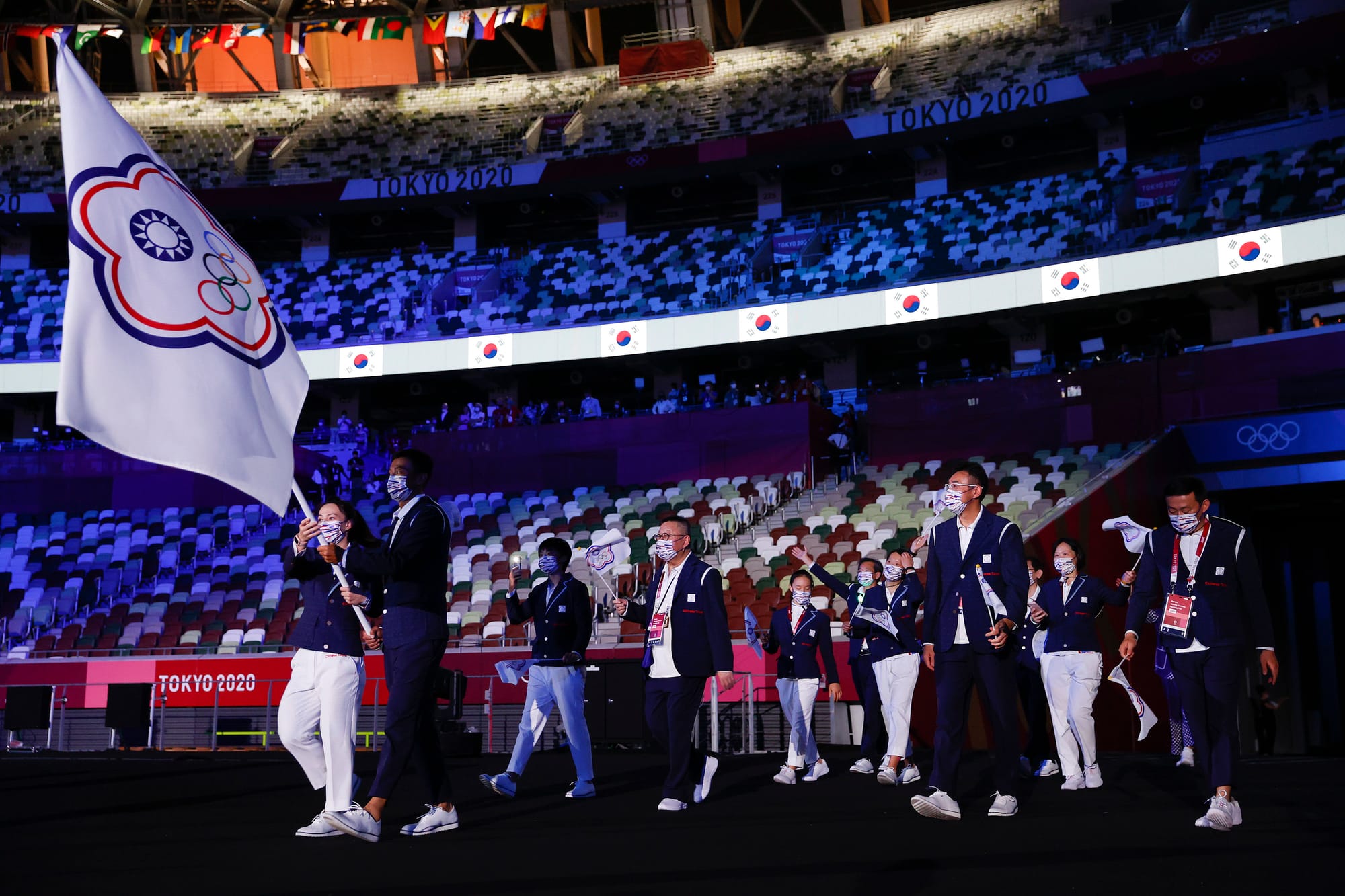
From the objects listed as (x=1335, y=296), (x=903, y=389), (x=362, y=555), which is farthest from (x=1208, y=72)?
(x=362, y=555)

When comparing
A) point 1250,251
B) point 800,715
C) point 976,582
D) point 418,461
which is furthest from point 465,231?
point 976,582

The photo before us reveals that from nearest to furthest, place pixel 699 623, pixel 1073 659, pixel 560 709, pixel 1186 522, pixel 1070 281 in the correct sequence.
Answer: pixel 1186 522, pixel 699 623, pixel 560 709, pixel 1073 659, pixel 1070 281

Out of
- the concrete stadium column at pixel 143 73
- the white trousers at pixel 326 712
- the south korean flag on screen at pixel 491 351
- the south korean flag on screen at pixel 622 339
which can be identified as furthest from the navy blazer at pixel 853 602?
the concrete stadium column at pixel 143 73

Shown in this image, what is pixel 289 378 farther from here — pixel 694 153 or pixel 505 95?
pixel 505 95

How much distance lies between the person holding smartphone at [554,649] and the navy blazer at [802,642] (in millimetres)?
2754

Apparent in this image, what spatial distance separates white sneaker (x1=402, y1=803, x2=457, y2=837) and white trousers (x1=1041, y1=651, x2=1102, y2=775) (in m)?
5.49

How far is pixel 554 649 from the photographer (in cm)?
991

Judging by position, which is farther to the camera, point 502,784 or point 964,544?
point 502,784

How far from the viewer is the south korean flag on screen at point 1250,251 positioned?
83.4 ft

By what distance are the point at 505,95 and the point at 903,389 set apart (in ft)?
58.0

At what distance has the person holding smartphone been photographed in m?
9.79

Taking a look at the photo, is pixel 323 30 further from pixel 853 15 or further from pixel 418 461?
pixel 418 461

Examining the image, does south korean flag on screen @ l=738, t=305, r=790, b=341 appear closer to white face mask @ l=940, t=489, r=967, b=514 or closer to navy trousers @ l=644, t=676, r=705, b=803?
navy trousers @ l=644, t=676, r=705, b=803

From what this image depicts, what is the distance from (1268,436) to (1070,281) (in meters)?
6.49
